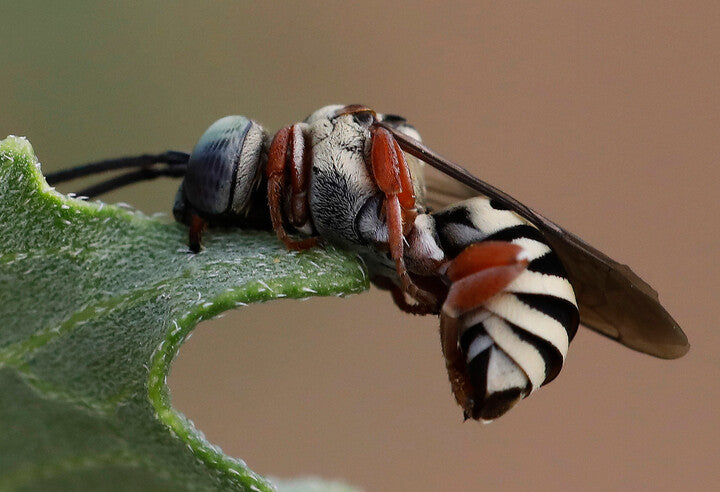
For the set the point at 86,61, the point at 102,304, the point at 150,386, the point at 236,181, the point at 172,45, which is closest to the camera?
the point at 150,386

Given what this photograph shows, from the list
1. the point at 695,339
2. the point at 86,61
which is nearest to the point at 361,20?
the point at 86,61

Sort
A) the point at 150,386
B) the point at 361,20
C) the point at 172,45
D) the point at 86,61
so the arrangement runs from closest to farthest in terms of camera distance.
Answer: the point at 150,386
the point at 86,61
the point at 172,45
the point at 361,20

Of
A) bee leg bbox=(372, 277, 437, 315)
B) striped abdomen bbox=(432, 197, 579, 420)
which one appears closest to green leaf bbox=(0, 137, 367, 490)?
striped abdomen bbox=(432, 197, 579, 420)

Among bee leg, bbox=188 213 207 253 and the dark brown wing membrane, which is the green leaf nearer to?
bee leg, bbox=188 213 207 253

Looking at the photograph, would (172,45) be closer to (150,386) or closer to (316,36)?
(316,36)

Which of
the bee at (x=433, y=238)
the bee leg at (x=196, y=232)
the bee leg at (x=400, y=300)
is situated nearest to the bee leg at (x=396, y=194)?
the bee at (x=433, y=238)

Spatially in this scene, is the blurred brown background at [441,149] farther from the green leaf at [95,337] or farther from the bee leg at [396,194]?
the green leaf at [95,337]

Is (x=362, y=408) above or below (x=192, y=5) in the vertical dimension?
below

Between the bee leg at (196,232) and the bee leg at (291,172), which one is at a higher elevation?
the bee leg at (291,172)
